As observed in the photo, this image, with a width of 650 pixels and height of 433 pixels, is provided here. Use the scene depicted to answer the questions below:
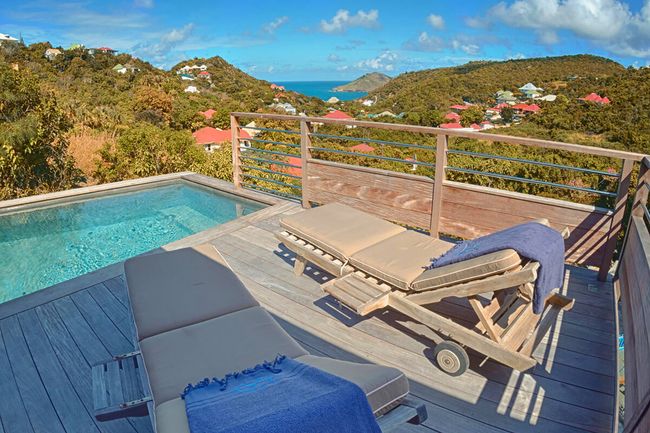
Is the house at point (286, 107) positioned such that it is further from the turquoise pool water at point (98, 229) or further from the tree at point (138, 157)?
the turquoise pool water at point (98, 229)

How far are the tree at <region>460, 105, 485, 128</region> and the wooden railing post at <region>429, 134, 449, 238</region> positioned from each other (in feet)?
120

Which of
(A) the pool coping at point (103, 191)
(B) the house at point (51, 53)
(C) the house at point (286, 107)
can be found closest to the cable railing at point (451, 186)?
(A) the pool coping at point (103, 191)

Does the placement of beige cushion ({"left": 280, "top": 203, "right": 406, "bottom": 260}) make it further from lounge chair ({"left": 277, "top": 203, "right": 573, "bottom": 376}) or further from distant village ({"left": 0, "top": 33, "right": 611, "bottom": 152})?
distant village ({"left": 0, "top": 33, "right": 611, "bottom": 152})

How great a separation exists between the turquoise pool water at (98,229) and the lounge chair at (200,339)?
199 centimetres

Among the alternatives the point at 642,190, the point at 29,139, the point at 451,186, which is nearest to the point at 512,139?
the point at 451,186

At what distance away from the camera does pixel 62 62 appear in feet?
105

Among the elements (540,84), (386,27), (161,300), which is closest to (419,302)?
(161,300)

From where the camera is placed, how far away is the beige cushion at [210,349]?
1657 mm

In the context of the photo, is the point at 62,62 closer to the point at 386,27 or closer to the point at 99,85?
the point at 99,85

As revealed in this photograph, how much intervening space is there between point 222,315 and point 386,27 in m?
101

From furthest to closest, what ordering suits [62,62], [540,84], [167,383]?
[540,84] → [62,62] → [167,383]

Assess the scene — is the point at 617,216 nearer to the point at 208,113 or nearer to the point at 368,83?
the point at 208,113

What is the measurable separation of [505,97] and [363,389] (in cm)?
4366

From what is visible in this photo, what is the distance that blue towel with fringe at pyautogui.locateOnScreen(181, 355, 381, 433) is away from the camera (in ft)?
3.72
